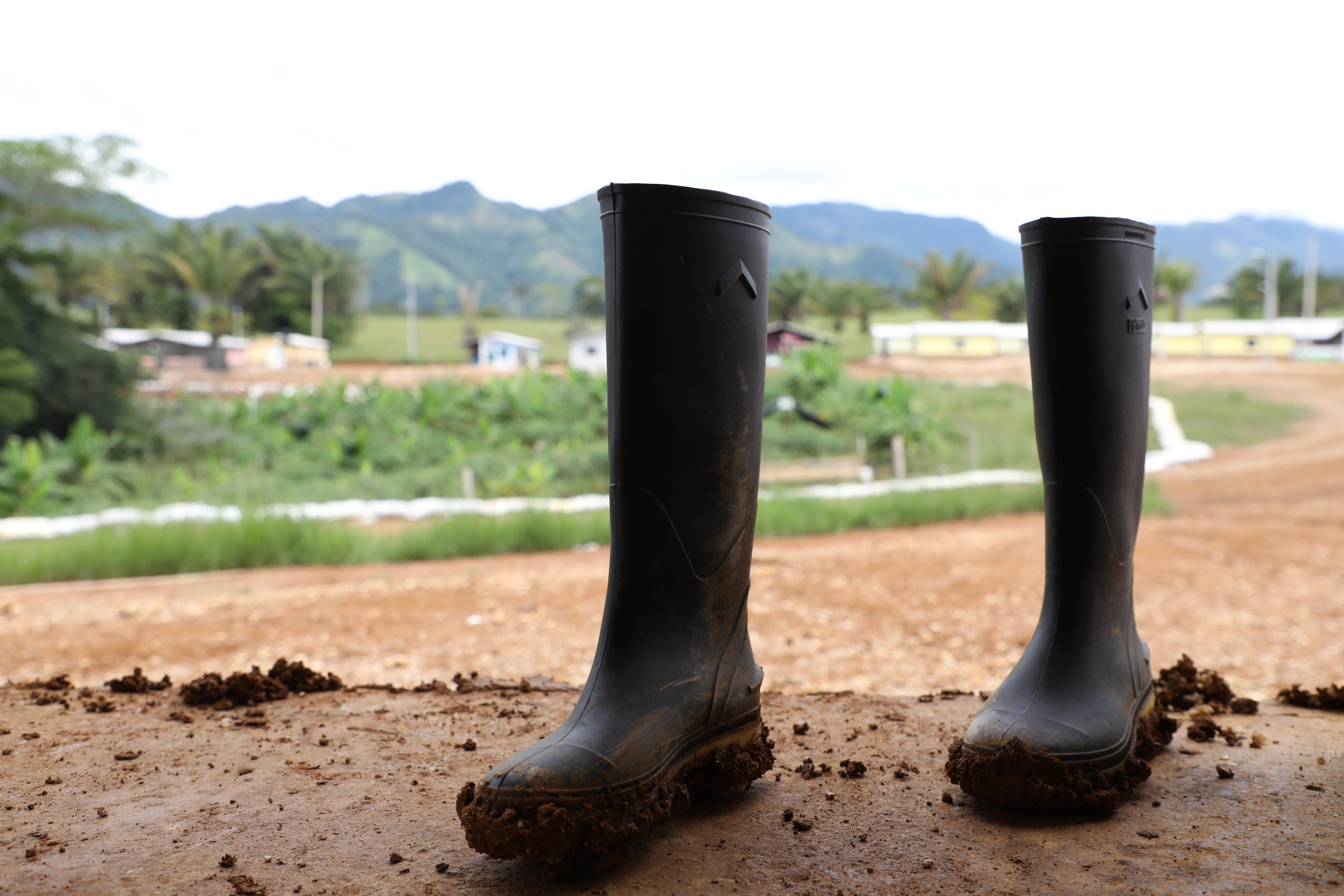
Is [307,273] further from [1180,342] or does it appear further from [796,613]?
[796,613]

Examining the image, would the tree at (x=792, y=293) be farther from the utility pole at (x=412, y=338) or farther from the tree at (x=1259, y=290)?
the tree at (x=1259, y=290)

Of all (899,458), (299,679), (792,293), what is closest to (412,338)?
(792,293)

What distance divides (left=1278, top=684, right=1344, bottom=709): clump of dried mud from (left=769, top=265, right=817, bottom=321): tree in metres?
44.4

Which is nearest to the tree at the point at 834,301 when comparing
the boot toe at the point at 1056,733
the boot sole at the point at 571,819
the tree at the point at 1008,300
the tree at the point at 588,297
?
the tree at the point at 1008,300

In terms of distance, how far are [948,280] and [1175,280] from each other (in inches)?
450

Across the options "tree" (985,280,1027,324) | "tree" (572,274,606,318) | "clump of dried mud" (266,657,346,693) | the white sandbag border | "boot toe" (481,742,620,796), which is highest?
"tree" (572,274,606,318)

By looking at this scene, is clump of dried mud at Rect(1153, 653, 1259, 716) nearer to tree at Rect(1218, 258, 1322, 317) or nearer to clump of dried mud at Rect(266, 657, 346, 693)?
clump of dried mud at Rect(266, 657, 346, 693)

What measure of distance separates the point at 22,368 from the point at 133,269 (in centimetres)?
3656

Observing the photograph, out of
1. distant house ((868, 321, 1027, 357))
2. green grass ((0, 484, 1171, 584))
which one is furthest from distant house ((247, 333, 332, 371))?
green grass ((0, 484, 1171, 584))

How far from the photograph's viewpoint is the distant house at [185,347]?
39.0m

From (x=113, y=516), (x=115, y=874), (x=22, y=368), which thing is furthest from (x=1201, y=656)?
(x=22, y=368)

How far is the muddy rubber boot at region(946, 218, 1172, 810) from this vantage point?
1666mm

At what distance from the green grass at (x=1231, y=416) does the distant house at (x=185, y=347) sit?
1302 inches

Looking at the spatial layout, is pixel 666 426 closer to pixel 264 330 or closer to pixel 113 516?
pixel 113 516
